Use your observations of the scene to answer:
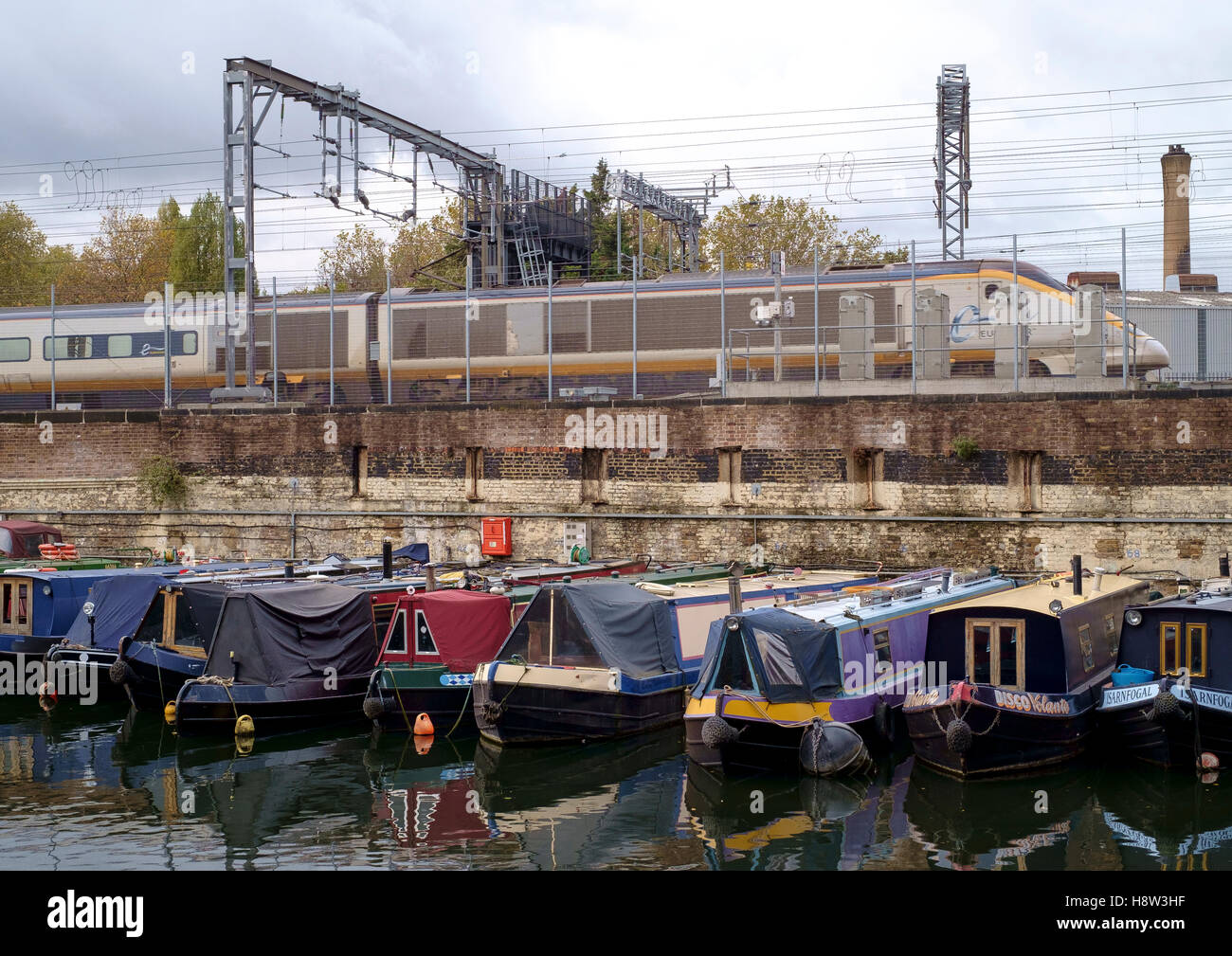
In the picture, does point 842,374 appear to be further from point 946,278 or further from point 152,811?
point 152,811

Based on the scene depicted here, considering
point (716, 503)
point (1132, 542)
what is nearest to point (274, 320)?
point (716, 503)

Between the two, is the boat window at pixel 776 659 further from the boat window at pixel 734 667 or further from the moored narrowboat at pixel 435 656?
the moored narrowboat at pixel 435 656

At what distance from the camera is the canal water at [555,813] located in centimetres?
1248

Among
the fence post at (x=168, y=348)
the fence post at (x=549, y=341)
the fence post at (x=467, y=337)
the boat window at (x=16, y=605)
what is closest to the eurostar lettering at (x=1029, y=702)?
the fence post at (x=549, y=341)

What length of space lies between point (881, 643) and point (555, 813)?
5204mm

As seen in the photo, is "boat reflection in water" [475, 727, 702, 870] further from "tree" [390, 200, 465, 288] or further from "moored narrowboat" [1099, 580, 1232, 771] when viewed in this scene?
"tree" [390, 200, 465, 288]

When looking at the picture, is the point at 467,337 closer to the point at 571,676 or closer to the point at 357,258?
the point at 571,676

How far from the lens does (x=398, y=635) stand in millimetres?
18781

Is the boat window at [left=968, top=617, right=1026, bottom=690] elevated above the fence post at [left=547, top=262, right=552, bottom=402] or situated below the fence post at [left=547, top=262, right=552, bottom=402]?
below

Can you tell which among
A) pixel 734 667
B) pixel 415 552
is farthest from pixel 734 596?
pixel 415 552

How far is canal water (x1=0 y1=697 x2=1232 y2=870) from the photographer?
1248 cm

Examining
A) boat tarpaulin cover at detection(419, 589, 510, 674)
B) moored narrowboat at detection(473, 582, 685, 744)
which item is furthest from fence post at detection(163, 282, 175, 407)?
moored narrowboat at detection(473, 582, 685, 744)

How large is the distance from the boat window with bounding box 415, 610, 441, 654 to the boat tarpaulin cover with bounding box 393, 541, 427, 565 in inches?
309
